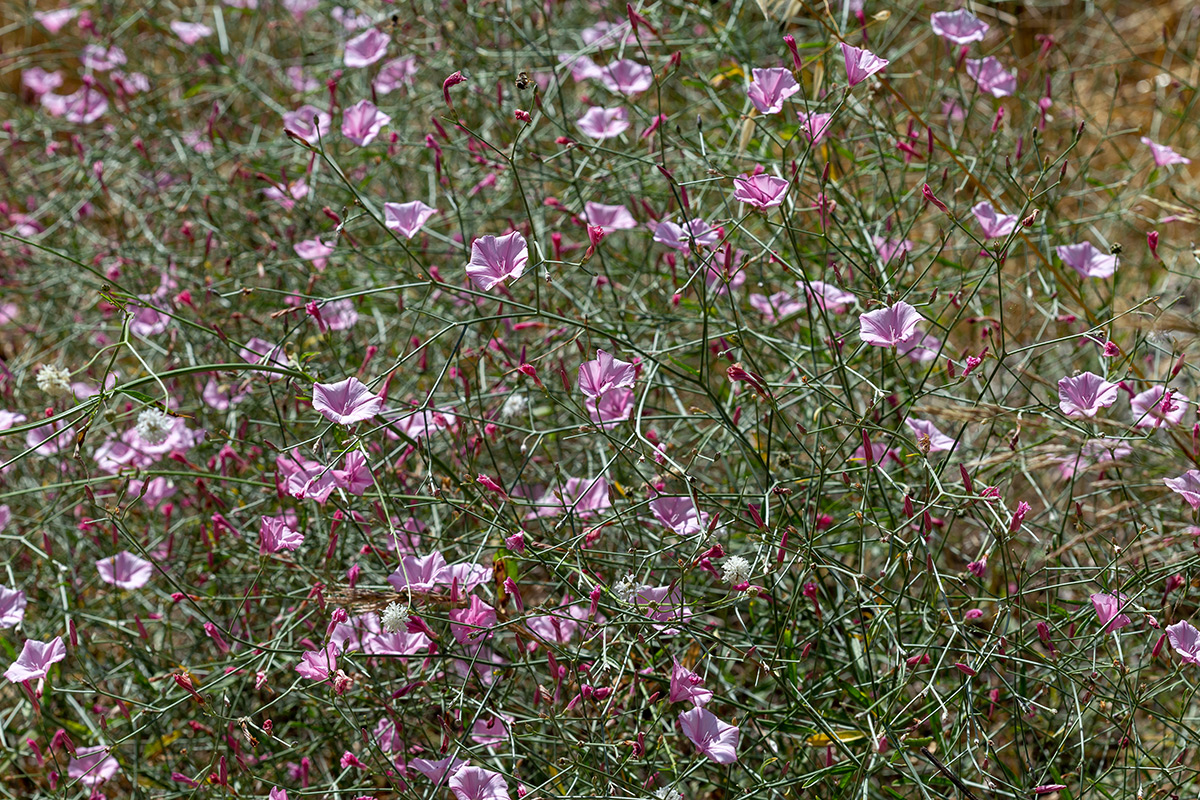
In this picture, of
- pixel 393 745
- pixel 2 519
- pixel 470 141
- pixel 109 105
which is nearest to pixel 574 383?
pixel 470 141

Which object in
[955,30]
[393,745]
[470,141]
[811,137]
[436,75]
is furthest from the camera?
[436,75]

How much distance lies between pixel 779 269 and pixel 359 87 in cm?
124

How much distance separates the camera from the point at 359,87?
2494 millimetres

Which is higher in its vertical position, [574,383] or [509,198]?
[509,198]

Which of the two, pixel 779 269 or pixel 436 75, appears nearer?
pixel 779 269

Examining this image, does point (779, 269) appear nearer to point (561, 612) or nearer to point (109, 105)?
point (561, 612)

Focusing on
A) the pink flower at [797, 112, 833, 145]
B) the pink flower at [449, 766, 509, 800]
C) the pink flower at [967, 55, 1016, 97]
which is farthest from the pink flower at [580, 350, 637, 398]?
the pink flower at [967, 55, 1016, 97]

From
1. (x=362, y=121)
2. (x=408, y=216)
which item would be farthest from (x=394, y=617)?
(x=362, y=121)

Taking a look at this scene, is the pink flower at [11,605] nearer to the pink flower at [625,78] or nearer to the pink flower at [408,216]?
the pink flower at [408,216]

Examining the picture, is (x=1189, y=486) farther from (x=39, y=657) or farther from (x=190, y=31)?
(x=190, y=31)

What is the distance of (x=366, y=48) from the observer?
204 cm

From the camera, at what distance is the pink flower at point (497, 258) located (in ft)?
4.19

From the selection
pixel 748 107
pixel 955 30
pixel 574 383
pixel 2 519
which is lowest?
pixel 2 519

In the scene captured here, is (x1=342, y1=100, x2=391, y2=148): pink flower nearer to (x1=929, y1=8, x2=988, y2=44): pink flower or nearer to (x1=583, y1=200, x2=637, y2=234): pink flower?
(x1=583, y1=200, x2=637, y2=234): pink flower
